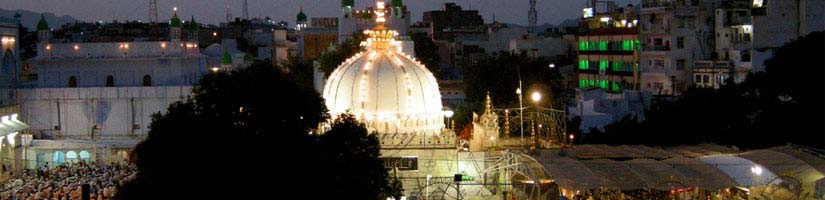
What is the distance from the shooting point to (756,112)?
109ft

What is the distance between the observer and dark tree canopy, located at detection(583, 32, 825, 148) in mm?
30016

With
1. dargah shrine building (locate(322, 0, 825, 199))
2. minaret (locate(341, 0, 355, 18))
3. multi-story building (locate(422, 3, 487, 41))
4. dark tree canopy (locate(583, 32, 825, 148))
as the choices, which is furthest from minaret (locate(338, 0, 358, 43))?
multi-story building (locate(422, 3, 487, 41))

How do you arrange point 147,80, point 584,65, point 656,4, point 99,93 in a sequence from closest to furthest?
1. point 99,93
2. point 147,80
3. point 656,4
4. point 584,65

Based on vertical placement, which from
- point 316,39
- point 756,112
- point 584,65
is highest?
point 316,39

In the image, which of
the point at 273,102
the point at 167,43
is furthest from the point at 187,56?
the point at 273,102

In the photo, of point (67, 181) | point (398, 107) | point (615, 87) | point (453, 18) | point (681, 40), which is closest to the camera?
point (398, 107)

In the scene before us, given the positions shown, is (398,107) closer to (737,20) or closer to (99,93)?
(99,93)

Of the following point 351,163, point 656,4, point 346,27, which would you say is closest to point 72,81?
point 346,27

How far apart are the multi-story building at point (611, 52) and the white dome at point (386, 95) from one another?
73.7 ft

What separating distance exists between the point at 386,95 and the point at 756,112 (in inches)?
466

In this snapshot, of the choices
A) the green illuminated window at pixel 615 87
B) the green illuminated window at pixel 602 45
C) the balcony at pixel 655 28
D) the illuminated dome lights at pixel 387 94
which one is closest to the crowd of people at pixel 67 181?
the illuminated dome lights at pixel 387 94

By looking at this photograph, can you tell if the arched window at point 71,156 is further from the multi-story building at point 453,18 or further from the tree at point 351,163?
the multi-story building at point 453,18

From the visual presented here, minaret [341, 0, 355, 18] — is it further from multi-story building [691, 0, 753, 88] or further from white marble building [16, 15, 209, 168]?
multi-story building [691, 0, 753, 88]

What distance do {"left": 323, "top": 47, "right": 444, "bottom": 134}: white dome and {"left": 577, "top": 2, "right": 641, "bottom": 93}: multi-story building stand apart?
884 inches
